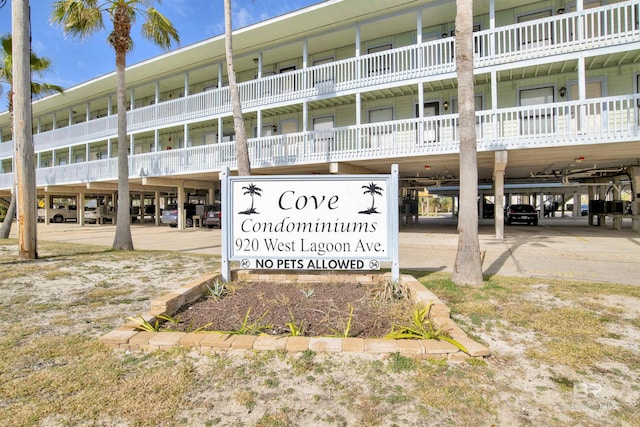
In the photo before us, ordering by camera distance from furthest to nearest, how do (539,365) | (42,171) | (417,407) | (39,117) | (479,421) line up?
(39,117) → (42,171) → (539,365) → (417,407) → (479,421)

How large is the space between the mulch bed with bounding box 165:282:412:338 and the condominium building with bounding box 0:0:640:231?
28.0ft

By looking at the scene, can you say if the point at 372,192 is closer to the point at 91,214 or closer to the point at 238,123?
the point at 238,123

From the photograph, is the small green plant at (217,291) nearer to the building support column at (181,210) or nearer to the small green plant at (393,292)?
the small green plant at (393,292)

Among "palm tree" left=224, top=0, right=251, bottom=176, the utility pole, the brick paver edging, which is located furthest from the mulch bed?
the utility pole

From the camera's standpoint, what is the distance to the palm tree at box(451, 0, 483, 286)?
17.9ft

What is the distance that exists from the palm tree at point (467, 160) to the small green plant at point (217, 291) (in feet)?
12.3

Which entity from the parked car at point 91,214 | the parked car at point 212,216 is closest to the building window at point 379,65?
the parked car at point 212,216

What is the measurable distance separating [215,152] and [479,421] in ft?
52.0

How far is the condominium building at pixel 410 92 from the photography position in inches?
417

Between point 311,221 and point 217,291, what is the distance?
5.35 ft

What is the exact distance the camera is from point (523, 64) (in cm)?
1108

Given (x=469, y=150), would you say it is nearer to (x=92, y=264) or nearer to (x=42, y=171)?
(x=92, y=264)

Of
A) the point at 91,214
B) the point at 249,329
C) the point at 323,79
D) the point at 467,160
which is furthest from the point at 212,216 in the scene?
the point at 249,329

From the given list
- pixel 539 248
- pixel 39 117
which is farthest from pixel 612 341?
pixel 39 117
